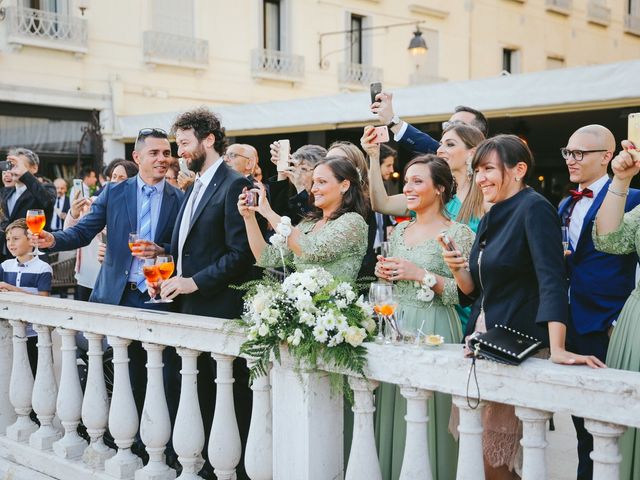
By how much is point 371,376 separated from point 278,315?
1.25ft

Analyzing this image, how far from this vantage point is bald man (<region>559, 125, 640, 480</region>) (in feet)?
10.6

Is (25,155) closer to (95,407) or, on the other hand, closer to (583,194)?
(95,407)

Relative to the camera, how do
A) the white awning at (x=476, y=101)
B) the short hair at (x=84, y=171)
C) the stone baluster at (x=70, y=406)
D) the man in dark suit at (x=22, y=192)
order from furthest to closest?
the short hair at (x=84, y=171) → the white awning at (x=476, y=101) → the man in dark suit at (x=22, y=192) → the stone baluster at (x=70, y=406)

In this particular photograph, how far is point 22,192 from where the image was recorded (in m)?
6.18

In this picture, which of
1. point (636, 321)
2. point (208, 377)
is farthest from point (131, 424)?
point (636, 321)

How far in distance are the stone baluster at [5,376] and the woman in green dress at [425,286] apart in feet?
6.96

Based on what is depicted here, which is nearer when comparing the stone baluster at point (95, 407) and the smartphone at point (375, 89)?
the stone baluster at point (95, 407)

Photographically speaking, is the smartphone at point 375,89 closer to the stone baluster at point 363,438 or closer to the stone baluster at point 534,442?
the stone baluster at point 363,438

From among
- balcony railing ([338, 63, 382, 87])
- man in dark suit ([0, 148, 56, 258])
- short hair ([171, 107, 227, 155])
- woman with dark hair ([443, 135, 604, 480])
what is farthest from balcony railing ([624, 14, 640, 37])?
woman with dark hair ([443, 135, 604, 480])

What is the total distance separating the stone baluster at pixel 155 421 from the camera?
10.6ft

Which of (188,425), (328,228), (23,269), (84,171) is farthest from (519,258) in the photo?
(84,171)

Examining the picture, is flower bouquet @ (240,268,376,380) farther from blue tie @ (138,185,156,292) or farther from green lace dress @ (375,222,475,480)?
blue tie @ (138,185,156,292)

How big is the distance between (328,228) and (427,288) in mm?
578

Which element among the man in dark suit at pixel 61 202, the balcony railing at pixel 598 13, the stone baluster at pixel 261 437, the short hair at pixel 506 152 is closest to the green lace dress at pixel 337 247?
the stone baluster at pixel 261 437
